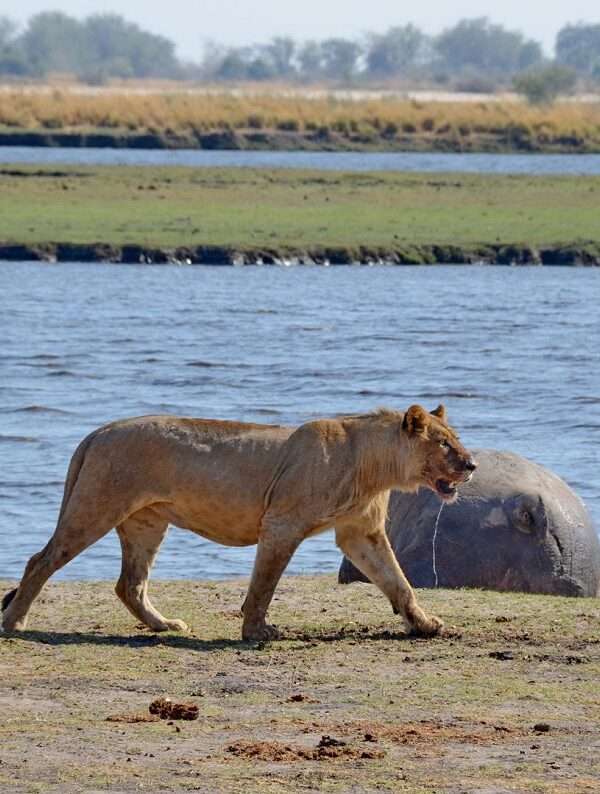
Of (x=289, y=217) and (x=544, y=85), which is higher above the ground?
(x=544, y=85)

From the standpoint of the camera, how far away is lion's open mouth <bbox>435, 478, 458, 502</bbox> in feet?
32.2

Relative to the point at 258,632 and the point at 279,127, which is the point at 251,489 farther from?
the point at 279,127

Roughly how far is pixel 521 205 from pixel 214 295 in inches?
443

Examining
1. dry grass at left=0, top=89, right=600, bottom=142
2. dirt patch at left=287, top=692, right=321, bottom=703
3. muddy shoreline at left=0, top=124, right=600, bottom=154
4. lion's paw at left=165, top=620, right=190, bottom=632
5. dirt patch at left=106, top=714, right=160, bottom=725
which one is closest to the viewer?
dirt patch at left=106, top=714, right=160, bottom=725

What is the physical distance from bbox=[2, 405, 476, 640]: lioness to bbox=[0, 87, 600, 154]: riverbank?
164 ft

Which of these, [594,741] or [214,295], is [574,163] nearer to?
[214,295]

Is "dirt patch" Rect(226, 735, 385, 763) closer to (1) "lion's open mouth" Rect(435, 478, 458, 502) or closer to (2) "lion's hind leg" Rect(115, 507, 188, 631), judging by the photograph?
(2) "lion's hind leg" Rect(115, 507, 188, 631)

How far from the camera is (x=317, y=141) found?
6203 centimetres

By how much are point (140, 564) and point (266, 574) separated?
65 centimetres

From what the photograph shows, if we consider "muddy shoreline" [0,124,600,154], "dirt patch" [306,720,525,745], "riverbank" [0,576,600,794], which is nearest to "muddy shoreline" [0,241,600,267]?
"riverbank" [0,576,600,794]

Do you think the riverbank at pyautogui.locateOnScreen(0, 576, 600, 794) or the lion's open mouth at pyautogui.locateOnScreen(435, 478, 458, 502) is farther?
the lion's open mouth at pyautogui.locateOnScreen(435, 478, 458, 502)

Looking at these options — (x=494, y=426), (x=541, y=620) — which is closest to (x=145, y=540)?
(x=541, y=620)

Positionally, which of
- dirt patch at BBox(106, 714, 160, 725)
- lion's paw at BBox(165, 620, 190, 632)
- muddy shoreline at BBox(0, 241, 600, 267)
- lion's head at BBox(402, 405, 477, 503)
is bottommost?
muddy shoreline at BBox(0, 241, 600, 267)

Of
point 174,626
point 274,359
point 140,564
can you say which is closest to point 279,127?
point 274,359
